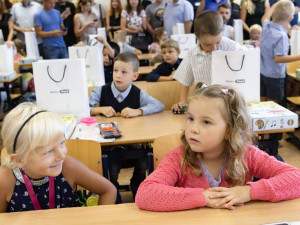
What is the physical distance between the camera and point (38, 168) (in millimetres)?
1394

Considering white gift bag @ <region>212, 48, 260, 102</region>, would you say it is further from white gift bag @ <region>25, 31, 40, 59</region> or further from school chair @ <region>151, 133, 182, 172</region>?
white gift bag @ <region>25, 31, 40, 59</region>

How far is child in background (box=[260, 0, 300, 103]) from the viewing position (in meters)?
3.53

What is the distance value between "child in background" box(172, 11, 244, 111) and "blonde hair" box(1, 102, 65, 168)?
1.29 metres

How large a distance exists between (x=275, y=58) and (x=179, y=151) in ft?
7.75

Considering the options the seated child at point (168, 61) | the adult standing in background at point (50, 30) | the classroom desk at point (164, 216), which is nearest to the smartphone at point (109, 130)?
the classroom desk at point (164, 216)

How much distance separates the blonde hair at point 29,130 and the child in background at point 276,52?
2624mm

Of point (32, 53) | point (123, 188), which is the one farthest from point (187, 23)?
point (123, 188)

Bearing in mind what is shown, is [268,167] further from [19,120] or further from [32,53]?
[32,53]

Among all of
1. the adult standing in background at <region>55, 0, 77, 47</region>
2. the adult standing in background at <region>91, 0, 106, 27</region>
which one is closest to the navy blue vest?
the adult standing in background at <region>55, 0, 77, 47</region>

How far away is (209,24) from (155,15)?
444 centimetres

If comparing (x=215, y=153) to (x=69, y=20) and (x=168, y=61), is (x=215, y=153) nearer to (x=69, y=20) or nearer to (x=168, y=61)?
(x=168, y=61)

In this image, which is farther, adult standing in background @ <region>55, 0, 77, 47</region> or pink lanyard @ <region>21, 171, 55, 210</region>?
adult standing in background @ <region>55, 0, 77, 47</region>

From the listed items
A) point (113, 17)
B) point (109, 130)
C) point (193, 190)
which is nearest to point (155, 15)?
point (113, 17)

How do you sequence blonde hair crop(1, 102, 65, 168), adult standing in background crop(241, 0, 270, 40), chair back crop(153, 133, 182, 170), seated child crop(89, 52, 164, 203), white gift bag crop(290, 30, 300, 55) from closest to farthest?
blonde hair crop(1, 102, 65, 168) < chair back crop(153, 133, 182, 170) < seated child crop(89, 52, 164, 203) < white gift bag crop(290, 30, 300, 55) < adult standing in background crop(241, 0, 270, 40)
